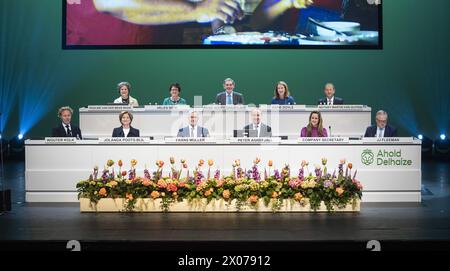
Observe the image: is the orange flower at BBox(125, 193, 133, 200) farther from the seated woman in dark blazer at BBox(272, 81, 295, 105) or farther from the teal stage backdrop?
the teal stage backdrop

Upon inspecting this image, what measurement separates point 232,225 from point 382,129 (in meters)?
2.98

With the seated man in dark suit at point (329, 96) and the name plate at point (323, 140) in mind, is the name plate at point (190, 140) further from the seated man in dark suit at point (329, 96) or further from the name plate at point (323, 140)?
the seated man in dark suit at point (329, 96)

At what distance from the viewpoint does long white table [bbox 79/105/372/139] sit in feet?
34.9

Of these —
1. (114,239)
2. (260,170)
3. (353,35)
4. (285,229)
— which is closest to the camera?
(114,239)

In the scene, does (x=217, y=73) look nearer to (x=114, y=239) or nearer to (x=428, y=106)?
(x=428, y=106)

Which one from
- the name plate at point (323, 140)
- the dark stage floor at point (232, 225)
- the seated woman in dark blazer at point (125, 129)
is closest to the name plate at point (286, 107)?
the name plate at point (323, 140)

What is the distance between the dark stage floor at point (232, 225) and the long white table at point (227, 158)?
0.91 feet

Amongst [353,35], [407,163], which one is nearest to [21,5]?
[353,35]

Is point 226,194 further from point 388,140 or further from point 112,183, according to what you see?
point 388,140

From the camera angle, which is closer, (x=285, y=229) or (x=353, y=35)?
(x=285, y=229)

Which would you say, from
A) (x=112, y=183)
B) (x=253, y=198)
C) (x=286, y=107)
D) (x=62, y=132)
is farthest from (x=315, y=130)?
(x=62, y=132)

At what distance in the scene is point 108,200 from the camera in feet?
26.9

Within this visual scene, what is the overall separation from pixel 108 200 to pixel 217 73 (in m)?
5.97

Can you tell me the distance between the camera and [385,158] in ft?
28.9
